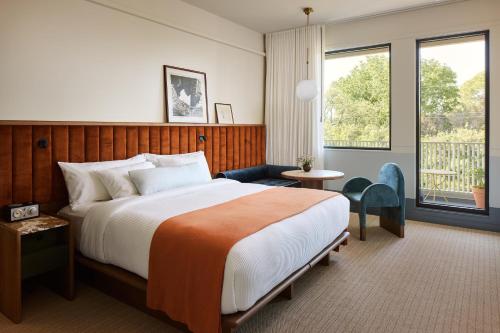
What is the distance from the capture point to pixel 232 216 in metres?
2.46

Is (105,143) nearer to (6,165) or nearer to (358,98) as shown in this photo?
(6,165)

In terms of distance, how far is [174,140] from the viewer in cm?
427

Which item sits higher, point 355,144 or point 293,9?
point 293,9

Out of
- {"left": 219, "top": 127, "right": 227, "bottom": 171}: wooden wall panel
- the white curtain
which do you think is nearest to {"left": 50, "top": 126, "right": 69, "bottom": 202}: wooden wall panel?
{"left": 219, "top": 127, "right": 227, "bottom": 171}: wooden wall panel

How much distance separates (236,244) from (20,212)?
5.92ft

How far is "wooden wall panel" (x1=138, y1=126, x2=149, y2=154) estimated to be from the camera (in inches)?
153

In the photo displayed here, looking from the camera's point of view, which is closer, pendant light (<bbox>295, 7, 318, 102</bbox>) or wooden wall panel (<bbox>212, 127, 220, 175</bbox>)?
pendant light (<bbox>295, 7, 318, 102</bbox>)

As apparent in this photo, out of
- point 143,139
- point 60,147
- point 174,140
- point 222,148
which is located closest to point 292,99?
point 222,148

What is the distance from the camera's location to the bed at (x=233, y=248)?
1895mm

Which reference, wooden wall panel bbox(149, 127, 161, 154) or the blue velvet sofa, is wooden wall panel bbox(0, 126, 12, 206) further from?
the blue velvet sofa

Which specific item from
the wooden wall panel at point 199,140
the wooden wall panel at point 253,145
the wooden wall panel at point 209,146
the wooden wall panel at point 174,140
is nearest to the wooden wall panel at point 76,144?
the wooden wall panel at point 174,140

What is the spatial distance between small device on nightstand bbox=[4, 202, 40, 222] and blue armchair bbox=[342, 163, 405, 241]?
3251 millimetres

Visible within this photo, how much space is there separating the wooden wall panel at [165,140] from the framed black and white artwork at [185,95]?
162 mm

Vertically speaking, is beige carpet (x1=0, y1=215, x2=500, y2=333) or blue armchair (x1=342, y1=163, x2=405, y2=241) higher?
blue armchair (x1=342, y1=163, x2=405, y2=241)
